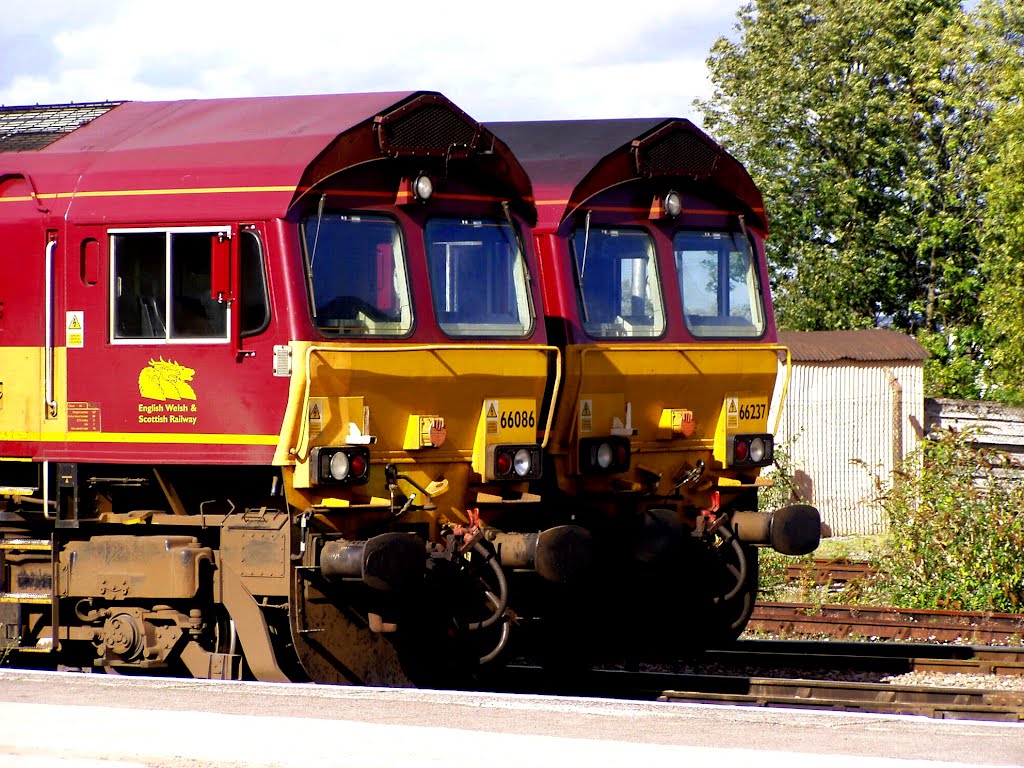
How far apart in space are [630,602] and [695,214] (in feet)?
9.58

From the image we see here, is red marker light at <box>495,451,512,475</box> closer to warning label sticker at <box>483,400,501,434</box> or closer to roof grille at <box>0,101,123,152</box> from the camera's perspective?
warning label sticker at <box>483,400,501,434</box>

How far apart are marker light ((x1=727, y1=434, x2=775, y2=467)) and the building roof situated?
870cm

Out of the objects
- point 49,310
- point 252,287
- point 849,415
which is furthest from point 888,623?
point 849,415

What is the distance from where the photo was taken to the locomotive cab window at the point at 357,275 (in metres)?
8.69

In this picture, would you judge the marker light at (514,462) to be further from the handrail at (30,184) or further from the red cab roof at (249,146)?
the handrail at (30,184)

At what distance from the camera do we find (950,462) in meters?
14.5

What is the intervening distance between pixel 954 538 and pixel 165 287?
25.3ft

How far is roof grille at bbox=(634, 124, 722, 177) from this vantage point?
35.8 feet

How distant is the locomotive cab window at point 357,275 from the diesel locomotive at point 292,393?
0.05ft

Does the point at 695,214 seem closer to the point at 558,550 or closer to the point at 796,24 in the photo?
the point at 558,550

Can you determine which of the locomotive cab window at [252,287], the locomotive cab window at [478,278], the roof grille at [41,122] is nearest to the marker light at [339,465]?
the locomotive cab window at [252,287]

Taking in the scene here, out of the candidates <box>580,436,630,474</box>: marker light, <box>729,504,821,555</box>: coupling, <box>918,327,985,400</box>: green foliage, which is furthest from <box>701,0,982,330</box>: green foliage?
<box>580,436,630,474</box>: marker light

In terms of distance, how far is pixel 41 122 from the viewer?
10570 mm

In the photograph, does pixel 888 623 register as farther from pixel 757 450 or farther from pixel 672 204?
pixel 672 204
